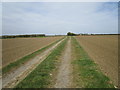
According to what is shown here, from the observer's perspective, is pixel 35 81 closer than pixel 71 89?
No

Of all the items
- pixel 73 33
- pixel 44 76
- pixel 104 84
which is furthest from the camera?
pixel 73 33

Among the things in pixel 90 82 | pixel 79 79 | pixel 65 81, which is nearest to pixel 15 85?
pixel 65 81

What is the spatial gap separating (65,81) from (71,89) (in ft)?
→ 2.96

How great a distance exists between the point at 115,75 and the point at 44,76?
14.9 feet

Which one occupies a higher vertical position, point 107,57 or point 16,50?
point 16,50

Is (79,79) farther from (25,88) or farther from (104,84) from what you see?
(25,88)

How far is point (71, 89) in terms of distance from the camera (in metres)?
5.05

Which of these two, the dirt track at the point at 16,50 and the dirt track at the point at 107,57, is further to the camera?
the dirt track at the point at 16,50

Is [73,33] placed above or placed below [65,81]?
above

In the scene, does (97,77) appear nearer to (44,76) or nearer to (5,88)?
(44,76)

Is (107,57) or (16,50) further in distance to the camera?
(16,50)

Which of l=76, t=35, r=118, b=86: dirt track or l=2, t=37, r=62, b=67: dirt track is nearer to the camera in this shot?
l=76, t=35, r=118, b=86: dirt track

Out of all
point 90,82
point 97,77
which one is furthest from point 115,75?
point 90,82

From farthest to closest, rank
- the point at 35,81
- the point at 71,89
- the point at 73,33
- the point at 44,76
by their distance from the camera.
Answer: the point at 73,33, the point at 44,76, the point at 35,81, the point at 71,89
